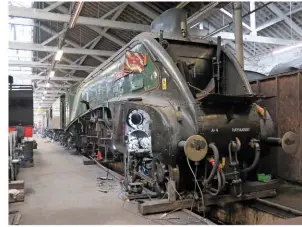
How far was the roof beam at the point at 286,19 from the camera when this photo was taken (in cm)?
982

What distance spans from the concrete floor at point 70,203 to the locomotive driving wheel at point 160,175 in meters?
0.35

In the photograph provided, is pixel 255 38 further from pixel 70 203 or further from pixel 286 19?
pixel 70 203

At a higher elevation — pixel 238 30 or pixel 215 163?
pixel 238 30

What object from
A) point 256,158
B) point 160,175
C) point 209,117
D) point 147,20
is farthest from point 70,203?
point 147,20

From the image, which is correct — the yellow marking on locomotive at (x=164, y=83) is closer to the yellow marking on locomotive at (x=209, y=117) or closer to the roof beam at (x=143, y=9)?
the yellow marking on locomotive at (x=209, y=117)

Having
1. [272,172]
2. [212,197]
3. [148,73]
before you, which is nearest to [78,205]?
[212,197]

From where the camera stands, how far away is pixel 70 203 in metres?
3.41

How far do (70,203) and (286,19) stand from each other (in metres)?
9.78

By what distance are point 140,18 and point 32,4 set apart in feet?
12.5

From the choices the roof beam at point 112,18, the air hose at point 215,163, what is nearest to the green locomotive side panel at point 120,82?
the air hose at point 215,163

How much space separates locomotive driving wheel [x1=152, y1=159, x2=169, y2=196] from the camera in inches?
125

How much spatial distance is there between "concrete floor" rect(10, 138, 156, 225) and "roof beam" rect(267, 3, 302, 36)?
8347 mm

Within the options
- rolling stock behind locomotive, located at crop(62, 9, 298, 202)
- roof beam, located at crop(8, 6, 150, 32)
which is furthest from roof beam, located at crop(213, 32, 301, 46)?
rolling stock behind locomotive, located at crop(62, 9, 298, 202)

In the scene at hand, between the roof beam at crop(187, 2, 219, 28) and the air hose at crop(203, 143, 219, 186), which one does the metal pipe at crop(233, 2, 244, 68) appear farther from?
the air hose at crop(203, 143, 219, 186)
